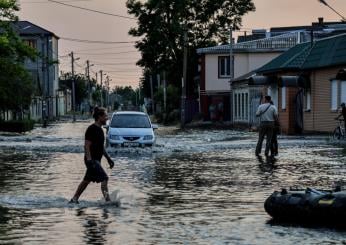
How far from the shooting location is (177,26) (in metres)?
79.1

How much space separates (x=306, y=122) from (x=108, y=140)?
19.1m

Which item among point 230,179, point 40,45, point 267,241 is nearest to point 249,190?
point 230,179

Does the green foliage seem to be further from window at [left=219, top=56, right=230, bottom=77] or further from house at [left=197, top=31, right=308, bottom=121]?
window at [left=219, top=56, right=230, bottom=77]

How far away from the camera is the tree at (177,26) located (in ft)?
265

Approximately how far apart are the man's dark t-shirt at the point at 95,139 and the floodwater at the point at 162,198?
0.85 m

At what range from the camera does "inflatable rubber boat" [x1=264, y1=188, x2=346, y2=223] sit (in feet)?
40.1

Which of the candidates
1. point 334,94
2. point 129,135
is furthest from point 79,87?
point 129,135

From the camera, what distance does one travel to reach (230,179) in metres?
20.0

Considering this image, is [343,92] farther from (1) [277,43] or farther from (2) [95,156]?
(1) [277,43]

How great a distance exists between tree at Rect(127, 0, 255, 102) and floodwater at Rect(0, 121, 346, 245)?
170 ft

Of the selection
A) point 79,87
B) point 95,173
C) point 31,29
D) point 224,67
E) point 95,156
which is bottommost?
point 95,173

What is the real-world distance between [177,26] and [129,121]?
4706 cm

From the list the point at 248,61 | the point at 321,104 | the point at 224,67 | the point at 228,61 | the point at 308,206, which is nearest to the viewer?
the point at 308,206

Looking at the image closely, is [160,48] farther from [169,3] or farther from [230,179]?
[230,179]
